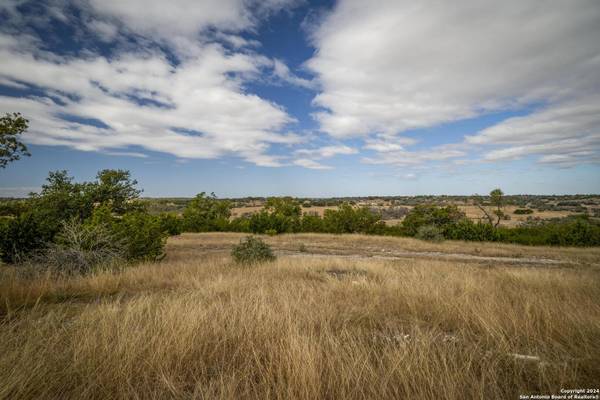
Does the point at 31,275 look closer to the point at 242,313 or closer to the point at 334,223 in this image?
the point at 242,313

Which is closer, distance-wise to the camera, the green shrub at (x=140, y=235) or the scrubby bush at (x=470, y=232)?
the green shrub at (x=140, y=235)

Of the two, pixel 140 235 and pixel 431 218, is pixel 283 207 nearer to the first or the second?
pixel 431 218

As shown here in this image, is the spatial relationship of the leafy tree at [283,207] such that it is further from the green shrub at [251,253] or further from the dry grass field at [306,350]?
the dry grass field at [306,350]

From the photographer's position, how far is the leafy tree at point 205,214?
38594 millimetres

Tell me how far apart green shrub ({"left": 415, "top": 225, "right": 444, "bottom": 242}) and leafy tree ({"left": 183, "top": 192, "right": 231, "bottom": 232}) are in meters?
→ 25.7

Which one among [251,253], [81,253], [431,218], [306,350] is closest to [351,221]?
[431,218]

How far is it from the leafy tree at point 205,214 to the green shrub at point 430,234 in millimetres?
25706

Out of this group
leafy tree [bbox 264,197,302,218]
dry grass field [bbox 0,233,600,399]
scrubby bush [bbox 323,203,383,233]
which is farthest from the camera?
leafy tree [bbox 264,197,302,218]

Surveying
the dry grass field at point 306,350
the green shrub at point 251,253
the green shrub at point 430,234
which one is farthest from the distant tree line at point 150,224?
the dry grass field at point 306,350

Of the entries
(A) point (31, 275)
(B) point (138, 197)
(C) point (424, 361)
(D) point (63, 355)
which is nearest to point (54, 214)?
(B) point (138, 197)

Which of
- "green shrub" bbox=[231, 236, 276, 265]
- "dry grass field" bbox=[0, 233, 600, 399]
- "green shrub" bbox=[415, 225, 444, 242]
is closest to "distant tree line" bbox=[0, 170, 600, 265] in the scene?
Result: "green shrub" bbox=[415, 225, 444, 242]

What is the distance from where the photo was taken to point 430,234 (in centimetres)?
2733

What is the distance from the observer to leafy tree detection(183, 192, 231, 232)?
38594 mm

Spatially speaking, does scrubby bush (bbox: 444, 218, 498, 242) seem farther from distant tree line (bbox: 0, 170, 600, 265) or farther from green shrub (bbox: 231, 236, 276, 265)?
green shrub (bbox: 231, 236, 276, 265)
